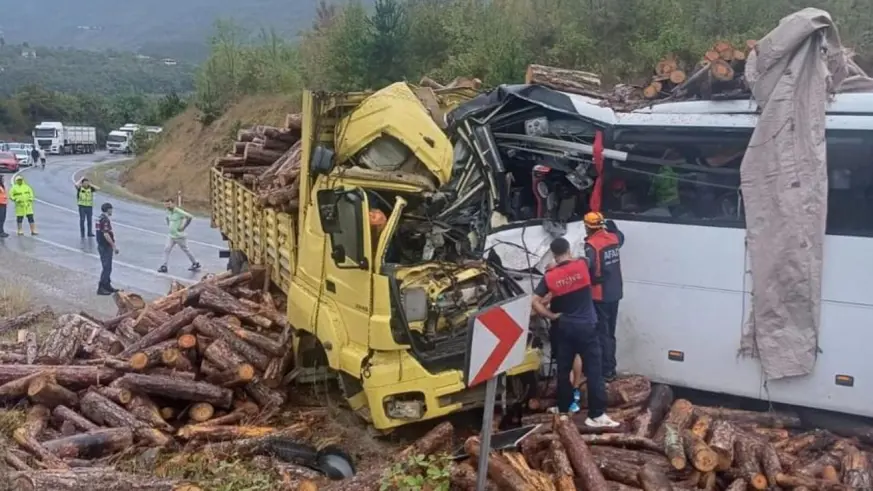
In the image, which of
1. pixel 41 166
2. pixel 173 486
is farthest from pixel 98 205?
pixel 173 486

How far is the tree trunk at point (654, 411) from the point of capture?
270 inches

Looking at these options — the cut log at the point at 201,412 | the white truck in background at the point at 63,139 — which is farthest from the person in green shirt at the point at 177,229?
the white truck in background at the point at 63,139

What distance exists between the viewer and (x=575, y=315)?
7.10m

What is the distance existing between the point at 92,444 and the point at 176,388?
3.07 ft

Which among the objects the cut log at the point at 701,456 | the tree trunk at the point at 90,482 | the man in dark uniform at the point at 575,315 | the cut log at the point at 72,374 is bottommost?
the tree trunk at the point at 90,482

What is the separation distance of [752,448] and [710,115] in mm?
2669

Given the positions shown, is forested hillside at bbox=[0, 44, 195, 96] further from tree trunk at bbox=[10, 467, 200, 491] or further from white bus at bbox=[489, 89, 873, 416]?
tree trunk at bbox=[10, 467, 200, 491]

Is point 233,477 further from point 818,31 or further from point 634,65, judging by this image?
point 634,65

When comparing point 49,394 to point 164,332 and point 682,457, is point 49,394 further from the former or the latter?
point 682,457

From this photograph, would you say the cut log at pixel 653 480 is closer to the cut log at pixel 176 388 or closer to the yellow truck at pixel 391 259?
the yellow truck at pixel 391 259

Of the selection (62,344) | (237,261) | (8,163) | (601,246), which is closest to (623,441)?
(601,246)

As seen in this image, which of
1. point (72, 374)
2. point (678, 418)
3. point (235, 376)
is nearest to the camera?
point (678, 418)

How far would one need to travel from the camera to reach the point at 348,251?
6859mm

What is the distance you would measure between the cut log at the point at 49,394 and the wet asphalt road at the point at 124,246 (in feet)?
23.4
